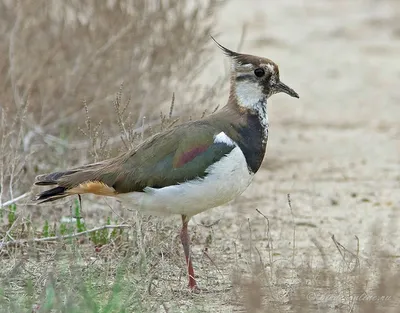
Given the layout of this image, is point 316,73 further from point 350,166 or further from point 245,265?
point 245,265

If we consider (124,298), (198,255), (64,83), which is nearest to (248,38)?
(64,83)

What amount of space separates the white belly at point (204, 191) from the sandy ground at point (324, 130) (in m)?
0.26

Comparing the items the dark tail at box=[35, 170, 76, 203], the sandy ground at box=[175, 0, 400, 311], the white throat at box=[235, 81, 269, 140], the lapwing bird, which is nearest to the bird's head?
the white throat at box=[235, 81, 269, 140]

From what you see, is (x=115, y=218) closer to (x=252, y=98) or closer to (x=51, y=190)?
(x=51, y=190)

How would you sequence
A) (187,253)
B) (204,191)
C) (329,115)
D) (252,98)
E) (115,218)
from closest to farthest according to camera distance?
(204,191) < (187,253) < (252,98) < (115,218) < (329,115)

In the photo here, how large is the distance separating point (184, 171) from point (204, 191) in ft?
0.47

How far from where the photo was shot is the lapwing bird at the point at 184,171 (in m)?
5.28

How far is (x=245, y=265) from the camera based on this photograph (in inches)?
233

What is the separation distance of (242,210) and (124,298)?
193 cm

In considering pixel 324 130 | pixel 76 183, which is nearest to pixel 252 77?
pixel 76 183

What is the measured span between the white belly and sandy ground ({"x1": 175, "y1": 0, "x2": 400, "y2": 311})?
0.26m

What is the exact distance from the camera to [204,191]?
5.26 metres

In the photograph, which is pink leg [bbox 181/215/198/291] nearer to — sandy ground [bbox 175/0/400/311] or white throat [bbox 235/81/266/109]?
sandy ground [bbox 175/0/400/311]

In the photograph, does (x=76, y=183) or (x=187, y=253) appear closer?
(x=76, y=183)
